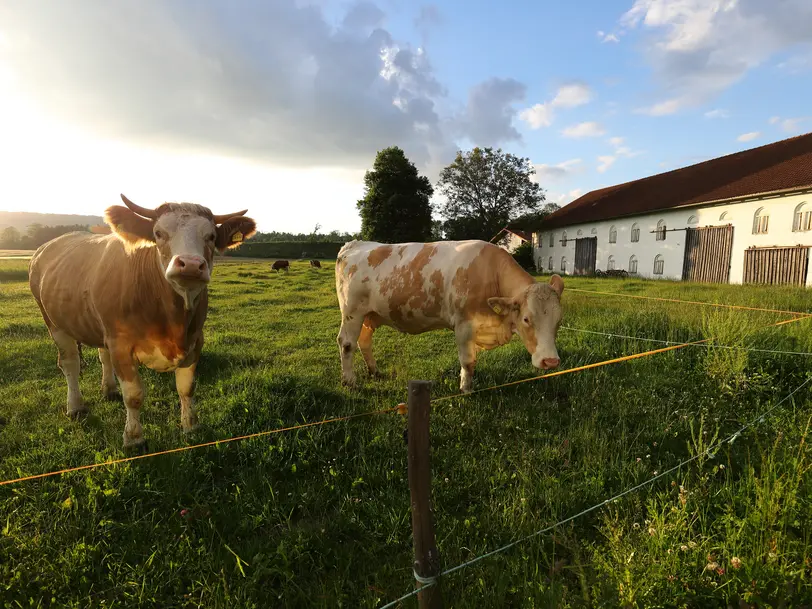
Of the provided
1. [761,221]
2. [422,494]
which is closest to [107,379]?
[422,494]

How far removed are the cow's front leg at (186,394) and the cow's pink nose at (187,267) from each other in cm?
146

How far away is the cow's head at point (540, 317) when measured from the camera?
3.98 metres

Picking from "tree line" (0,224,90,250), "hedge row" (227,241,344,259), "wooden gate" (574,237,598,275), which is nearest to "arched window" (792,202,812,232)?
"wooden gate" (574,237,598,275)

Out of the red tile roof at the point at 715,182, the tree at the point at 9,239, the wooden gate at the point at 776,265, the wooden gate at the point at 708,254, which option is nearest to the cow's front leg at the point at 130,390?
the wooden gate at the point at 776,265

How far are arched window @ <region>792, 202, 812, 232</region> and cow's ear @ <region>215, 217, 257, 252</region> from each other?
2057 cm

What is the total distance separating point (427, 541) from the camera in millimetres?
1790

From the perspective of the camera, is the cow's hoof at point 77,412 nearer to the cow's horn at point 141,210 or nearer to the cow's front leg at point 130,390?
the cow's front leg at point 130,390

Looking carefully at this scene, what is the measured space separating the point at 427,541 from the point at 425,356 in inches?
198

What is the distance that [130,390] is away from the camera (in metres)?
3.44

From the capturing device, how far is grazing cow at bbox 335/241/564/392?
4.14m

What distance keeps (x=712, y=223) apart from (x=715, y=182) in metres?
3.54

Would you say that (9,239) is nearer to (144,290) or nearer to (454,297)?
(144,290)

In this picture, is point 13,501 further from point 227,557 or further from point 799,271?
point 799,271

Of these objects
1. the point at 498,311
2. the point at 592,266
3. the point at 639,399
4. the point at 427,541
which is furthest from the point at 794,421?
the point at 592,266
